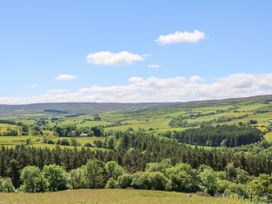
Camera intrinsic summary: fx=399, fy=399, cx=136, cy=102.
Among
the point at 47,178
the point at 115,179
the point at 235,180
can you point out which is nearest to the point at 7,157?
the point at 47,178

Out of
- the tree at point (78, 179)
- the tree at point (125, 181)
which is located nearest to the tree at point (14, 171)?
the tree at point (78, 179)

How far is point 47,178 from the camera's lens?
10650 cm

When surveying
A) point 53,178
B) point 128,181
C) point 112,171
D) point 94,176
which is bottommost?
point 128,181

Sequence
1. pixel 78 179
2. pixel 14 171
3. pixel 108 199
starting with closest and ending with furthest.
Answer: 1. pixel 108 199
2. pixel 78 179
3. pixel 14 171

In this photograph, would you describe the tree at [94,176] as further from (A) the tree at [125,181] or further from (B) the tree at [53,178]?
(B) the tree at [53,178]

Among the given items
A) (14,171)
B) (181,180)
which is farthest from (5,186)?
(181,180)

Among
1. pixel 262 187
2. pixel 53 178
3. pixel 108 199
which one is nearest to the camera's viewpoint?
pixel 108 199

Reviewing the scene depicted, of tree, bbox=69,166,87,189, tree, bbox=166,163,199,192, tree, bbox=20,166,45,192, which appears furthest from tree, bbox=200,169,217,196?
tree, bbox=20,166,45,192

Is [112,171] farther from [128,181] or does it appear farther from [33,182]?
[33,182]

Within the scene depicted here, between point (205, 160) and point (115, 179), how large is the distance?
162ft

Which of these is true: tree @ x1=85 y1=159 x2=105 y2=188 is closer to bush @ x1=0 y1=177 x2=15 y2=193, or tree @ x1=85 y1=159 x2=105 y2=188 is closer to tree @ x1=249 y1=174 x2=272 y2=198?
bush @ x1=0 y1=177 x2=15 y2=193

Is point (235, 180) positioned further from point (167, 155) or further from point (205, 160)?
point (167, 155)

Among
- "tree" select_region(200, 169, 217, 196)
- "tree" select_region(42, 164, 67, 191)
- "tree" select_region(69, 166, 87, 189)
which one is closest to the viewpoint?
"tree" select_region(42, 164, 67, 191)

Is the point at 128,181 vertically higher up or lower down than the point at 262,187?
higher up
